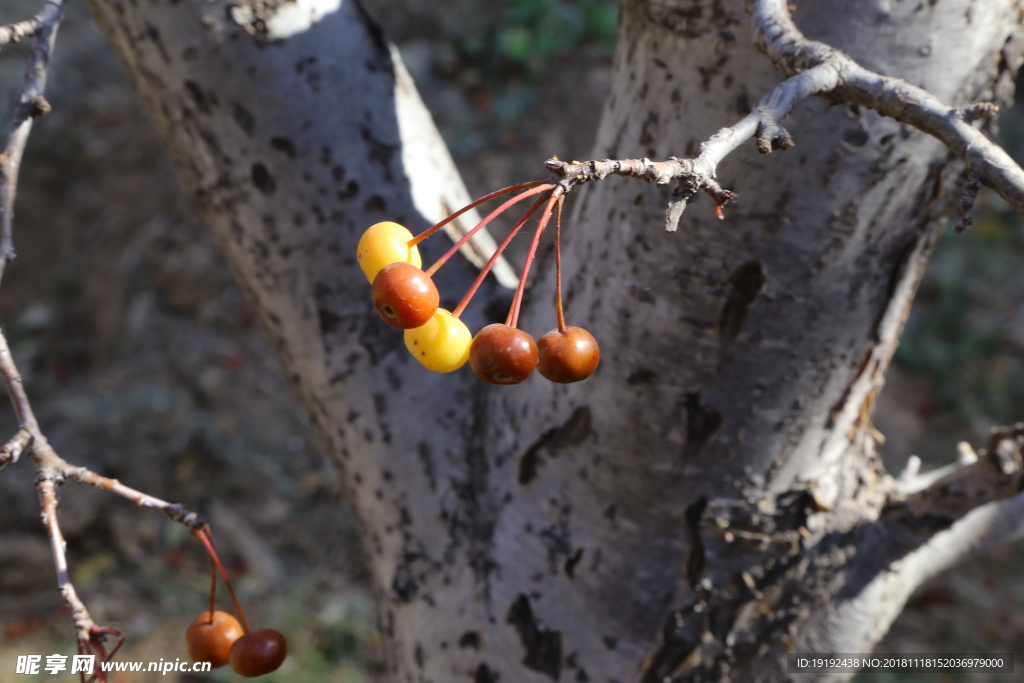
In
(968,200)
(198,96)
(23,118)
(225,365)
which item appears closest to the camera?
(968,200)

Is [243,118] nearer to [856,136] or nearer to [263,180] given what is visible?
[263,180]

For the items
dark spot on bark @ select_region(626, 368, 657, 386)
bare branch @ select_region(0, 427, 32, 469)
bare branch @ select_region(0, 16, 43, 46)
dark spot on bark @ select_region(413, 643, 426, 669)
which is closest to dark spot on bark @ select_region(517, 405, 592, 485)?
dark spot on bark @ select_region(626, 368, 657, 386)

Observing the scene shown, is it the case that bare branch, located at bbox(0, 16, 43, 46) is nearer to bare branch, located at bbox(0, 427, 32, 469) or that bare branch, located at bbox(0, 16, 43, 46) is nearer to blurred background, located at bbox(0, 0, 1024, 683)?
bare branch, located at bbox(0, 427, 32, 469)

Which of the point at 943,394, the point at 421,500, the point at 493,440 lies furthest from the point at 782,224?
the point at 943,394

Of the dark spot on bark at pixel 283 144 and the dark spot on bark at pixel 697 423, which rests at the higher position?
the dark spot on bark at pixel 283 144

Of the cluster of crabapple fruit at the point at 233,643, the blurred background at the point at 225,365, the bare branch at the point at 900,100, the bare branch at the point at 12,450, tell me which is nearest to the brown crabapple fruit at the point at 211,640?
the cluster of crabapple fruit at the point at 233,643

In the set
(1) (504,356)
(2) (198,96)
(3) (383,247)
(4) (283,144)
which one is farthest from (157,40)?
(1) (504,356)

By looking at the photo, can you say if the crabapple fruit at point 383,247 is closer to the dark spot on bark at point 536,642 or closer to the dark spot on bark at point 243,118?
the dark spot on bark at point 243,118

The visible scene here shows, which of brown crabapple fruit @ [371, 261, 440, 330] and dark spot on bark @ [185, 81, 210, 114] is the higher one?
dark spot on bark @ [185, 81, 210, 114]
